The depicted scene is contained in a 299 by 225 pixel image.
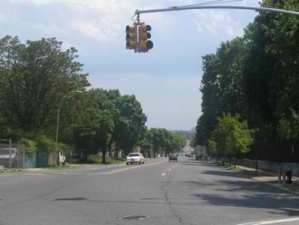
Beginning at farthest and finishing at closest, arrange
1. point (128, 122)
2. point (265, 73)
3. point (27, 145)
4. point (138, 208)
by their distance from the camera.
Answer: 1. point (128, 122)
2. point (27, 145)
3. point (265, 73)
4. point (138, 208)

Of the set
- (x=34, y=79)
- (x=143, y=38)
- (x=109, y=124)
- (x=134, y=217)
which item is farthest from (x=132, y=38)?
(x=109, y=124)

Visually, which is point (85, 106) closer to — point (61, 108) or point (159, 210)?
point (61, 108)

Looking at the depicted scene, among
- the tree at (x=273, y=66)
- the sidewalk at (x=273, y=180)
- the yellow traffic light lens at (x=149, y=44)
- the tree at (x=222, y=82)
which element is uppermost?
the tree at (x=222, y=82)

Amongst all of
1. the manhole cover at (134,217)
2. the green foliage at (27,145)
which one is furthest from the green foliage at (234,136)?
the manhole cover at (134,217)

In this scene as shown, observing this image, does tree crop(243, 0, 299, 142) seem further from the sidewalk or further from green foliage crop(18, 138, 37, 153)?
green foliage crop(18, 138, 37, 153)

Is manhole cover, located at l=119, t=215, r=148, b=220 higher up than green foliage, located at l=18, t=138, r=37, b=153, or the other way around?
green foliage, located at l=18, t=138, r=37, b=153

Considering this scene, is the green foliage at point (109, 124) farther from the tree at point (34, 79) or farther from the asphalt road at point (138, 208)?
the asphalt road at point (138, 208)

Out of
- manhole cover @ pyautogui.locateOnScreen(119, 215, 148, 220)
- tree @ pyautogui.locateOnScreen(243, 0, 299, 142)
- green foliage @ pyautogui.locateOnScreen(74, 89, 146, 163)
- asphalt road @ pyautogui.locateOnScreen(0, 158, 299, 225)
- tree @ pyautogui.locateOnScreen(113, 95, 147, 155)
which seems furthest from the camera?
tree @ pyautogui.locateOnScreen(113, 95, 147, 155)

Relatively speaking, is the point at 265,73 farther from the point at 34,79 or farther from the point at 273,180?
the point at 34,79

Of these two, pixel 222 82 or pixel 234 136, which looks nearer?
pixel 234 136

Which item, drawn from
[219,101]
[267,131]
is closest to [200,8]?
[267,131]

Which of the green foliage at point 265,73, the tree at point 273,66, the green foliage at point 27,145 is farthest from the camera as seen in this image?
the green foliage at point 27,145

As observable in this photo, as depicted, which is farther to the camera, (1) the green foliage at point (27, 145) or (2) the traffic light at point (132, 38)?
(1) the green foliage at point (27, 145)

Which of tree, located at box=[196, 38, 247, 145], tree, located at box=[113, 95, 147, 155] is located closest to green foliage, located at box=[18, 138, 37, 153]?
tree, located at box=[196, 38, 247, 145]
